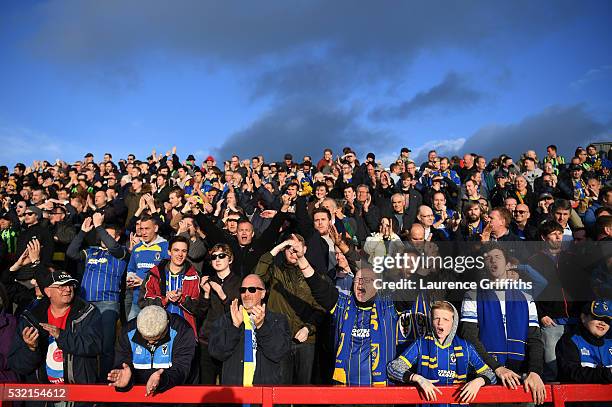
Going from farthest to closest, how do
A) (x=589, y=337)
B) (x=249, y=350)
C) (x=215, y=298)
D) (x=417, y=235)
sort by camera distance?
(x=417, y=235), (x=215, y=298), (x=589, y=337), (x=249, y=350)

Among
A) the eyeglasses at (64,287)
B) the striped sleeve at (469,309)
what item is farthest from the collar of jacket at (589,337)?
the eyeglasses at (64,287)

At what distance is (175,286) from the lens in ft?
18.3

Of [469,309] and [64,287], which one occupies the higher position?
[64,287]

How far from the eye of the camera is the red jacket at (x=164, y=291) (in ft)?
17.4

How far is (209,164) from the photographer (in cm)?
1468

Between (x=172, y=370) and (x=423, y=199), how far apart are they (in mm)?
8022

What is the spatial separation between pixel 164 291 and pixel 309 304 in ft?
6.05

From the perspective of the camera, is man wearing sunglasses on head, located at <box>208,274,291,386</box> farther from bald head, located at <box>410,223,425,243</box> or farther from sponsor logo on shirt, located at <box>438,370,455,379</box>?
bald head, located at <box>410,223,425,243</box>

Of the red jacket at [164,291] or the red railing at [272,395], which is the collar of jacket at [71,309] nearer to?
the red jacket at [164,291]

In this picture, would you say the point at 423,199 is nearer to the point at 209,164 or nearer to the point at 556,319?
the point at 556,319

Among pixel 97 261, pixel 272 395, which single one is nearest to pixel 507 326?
pixel 272 395

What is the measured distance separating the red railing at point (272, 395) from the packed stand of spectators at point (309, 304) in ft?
0.36

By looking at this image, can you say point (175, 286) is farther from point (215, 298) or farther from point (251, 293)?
point (251, 293)

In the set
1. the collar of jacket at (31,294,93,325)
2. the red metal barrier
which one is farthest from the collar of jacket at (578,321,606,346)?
the collar of jacket at (31,294,93,325)
